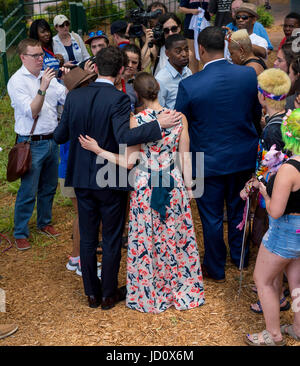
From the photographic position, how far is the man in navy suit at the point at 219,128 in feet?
13.7

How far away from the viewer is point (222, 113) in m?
4.23

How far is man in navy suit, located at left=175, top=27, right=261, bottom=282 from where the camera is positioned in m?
4.18

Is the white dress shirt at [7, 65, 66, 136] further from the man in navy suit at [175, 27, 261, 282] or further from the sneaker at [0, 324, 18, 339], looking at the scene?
the sneaker at [0, 324, 18, 339]

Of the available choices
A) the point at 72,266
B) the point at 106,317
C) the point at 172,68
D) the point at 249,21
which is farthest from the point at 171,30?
the point at 106,317

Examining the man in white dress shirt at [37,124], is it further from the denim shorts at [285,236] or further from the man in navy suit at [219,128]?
the denim shorts at [285,236]

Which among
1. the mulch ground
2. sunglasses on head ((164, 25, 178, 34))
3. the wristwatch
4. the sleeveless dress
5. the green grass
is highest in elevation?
sunglasses on head ((164, 25, 178, 34))

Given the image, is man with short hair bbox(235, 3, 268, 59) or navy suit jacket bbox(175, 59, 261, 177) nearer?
navy suit jacket bbox(175, 59, 261, 177)

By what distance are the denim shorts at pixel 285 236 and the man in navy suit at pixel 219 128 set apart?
99cm

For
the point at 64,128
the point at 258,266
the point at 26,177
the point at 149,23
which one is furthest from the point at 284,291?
the point at 149,23

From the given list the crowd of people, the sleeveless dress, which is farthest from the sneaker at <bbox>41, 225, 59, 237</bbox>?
the sleeveless dress

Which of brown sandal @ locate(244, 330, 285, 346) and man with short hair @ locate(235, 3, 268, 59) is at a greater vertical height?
man with short hair @ locate(235, 3, 268, 59)

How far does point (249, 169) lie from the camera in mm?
4469

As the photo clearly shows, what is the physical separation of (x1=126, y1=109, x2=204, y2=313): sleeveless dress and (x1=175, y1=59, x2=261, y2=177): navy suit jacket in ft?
1.25

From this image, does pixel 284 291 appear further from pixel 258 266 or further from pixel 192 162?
pixel 192 162
